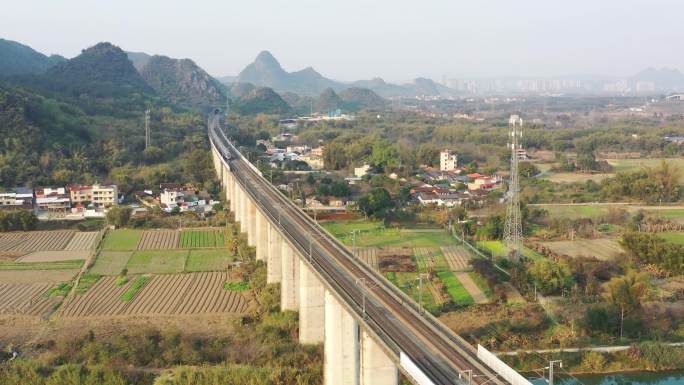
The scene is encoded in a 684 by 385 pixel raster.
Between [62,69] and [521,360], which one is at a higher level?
[62,69]

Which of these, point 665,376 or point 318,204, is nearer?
point 665,376

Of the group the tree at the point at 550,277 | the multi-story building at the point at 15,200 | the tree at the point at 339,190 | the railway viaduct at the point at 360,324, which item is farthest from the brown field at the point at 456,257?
the multi-story building at the point at 15,200

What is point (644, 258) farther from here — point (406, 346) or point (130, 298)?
point (130, 298)

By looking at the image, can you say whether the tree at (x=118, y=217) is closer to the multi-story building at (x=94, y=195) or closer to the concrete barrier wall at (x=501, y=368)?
the multi-story building at (x=94, y=195)

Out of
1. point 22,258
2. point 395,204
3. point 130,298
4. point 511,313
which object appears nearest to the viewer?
point 511,313

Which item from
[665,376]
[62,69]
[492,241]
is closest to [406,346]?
[665,376]

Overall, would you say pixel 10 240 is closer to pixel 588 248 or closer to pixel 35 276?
pixel 35 276
